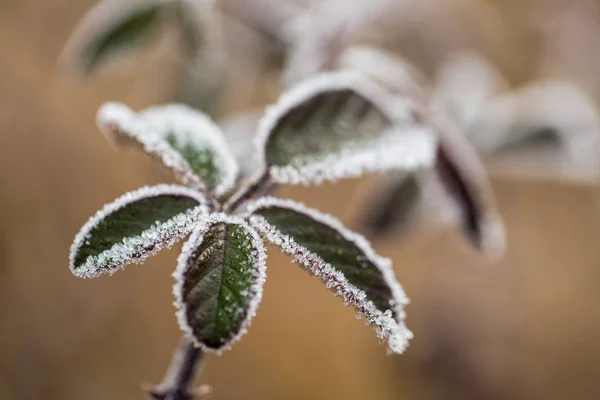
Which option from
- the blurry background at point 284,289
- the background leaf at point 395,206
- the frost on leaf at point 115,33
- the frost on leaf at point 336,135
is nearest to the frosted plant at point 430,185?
the background leaf at point 395,206

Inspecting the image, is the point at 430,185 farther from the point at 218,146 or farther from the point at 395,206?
the point at 218,146

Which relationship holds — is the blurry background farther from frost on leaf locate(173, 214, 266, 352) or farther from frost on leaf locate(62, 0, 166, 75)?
frost on leaf locate(173, 214, 266, 352)

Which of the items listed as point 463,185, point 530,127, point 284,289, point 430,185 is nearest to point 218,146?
point 463,185

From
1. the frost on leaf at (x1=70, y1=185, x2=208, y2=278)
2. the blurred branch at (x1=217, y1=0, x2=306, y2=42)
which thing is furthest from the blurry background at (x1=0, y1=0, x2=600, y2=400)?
the frost on leaf at (x1=70, y1=185, x2=208, y2=278)

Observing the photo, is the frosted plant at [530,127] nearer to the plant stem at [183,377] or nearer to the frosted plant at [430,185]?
the frosted plant at [430,185]

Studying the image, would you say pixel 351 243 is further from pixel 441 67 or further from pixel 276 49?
pixel 441 67

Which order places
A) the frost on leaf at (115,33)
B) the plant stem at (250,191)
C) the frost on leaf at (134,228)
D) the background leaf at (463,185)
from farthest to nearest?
the frost on leaf at (115,33)
the background leaf at (463,185)
the plant stem at (250,191)
the frost on leaf at (134,228)

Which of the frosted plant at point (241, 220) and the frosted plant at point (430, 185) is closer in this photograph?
the frosted plant at point (241, 220)
